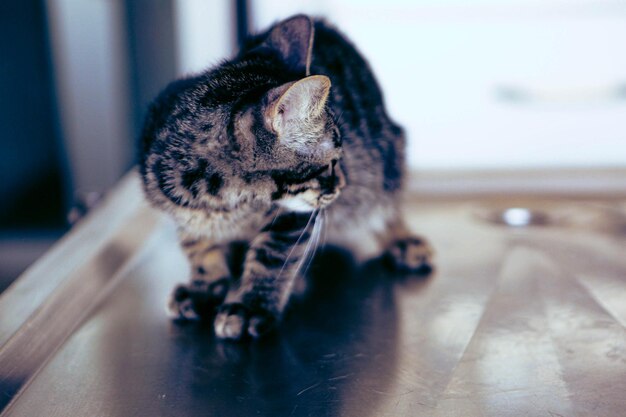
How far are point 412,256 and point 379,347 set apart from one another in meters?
0.34

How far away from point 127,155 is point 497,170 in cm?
113

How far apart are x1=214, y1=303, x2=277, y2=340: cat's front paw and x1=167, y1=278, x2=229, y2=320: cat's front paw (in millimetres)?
53

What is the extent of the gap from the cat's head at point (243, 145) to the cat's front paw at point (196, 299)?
14 centimetres

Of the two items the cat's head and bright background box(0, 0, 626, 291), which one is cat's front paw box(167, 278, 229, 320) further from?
bright background box(0, 0, 626, 291)

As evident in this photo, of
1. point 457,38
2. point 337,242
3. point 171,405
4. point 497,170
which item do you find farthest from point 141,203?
point 457,38

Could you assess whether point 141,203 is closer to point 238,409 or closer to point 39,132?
point 39,132

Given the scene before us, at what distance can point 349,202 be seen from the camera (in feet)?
4.14

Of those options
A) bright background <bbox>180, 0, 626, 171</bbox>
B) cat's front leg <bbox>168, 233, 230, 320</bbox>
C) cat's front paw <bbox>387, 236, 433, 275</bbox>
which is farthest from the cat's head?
bright background <bbox>180, 0, 626, 171</bbox>

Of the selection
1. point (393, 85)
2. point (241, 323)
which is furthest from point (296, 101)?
point (393, 85)

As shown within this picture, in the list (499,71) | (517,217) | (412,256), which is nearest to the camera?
(412,256)

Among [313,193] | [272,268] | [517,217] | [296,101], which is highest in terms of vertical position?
[296,101]

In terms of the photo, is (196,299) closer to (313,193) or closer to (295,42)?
(313,193)

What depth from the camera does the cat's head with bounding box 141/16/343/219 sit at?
931 millimetres

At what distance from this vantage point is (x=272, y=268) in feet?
3.42
